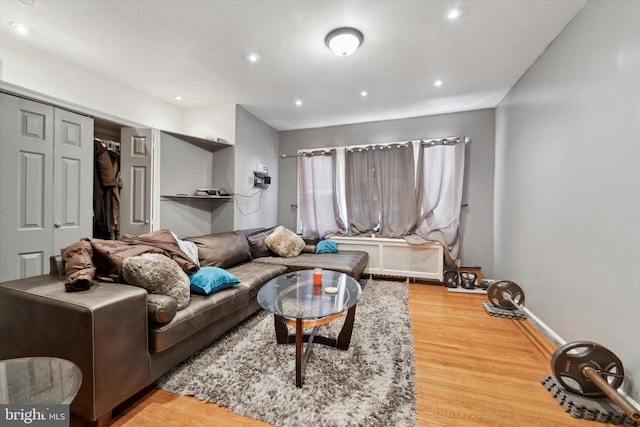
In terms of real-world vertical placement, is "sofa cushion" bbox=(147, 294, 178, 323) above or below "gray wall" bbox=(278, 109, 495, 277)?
below

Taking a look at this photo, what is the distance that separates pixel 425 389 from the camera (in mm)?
1479

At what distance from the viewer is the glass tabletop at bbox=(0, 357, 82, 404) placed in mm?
822

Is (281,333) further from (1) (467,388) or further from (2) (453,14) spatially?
(2) (453,14)

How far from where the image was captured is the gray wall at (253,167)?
144 inches

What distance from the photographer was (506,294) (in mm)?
2592

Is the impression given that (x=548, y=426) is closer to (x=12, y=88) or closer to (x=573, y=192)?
(x=573, y=192)

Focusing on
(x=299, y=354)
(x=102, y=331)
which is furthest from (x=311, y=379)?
(x=102, y=331)

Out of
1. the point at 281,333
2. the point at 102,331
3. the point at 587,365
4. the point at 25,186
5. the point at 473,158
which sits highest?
the point at 473,158

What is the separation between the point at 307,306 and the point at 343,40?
6.97 feet

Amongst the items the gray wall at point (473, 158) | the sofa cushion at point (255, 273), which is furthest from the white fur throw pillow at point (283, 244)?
the gray wall at point (473, 158)

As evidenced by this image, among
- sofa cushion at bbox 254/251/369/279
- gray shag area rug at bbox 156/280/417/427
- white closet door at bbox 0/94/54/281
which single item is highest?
white closet door at bbox 0/94/54/281

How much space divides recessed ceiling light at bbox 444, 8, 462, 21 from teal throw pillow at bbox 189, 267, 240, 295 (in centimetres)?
270

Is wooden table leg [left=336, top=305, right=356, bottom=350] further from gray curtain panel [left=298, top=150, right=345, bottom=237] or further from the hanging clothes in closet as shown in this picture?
the hanging clothes in closet

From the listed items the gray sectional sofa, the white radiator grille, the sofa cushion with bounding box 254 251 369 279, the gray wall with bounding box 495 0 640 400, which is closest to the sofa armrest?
the gray sectional sofa
